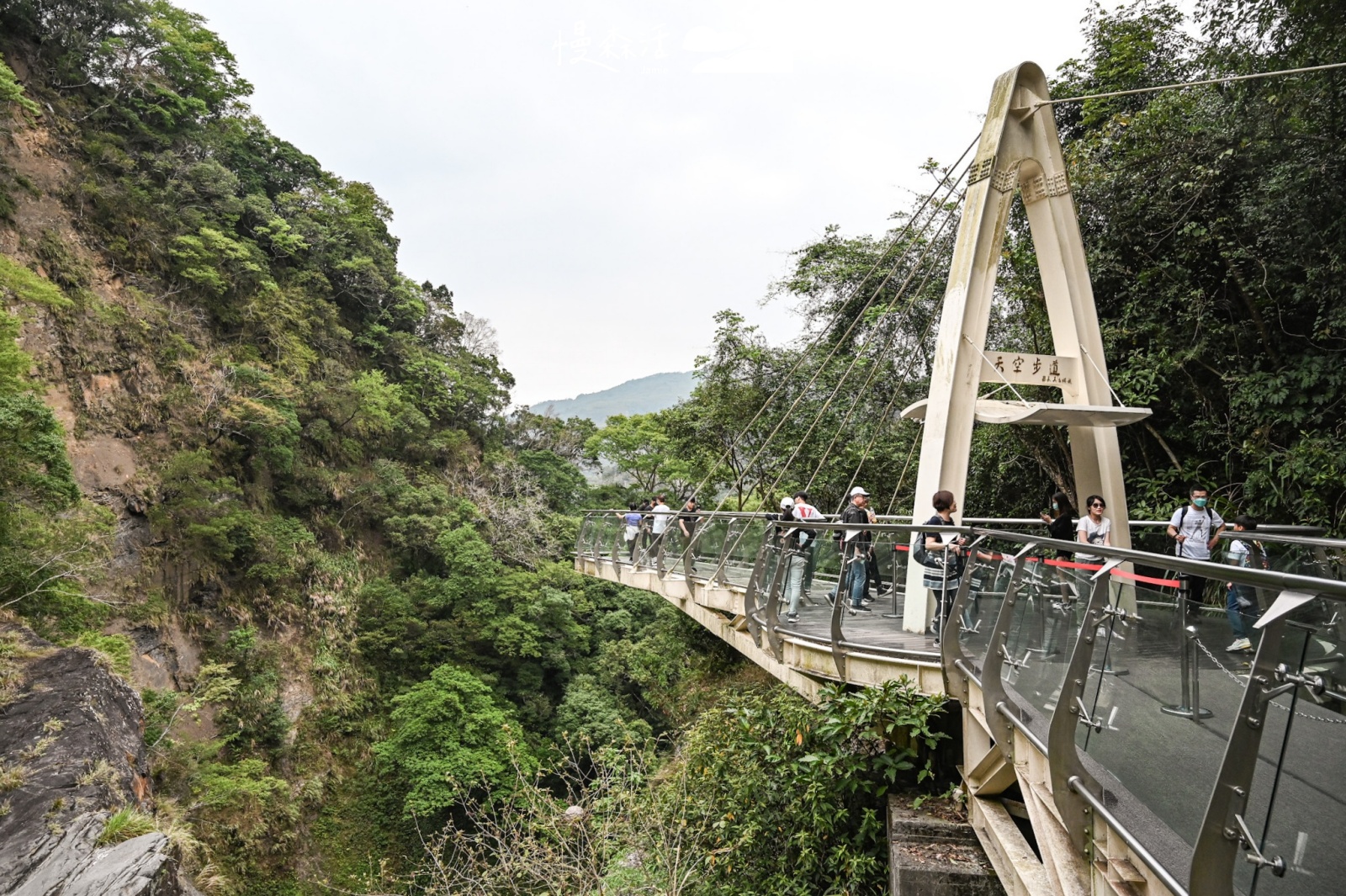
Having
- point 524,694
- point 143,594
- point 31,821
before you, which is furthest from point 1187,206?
point 143,594

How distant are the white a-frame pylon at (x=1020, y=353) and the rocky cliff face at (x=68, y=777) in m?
10.0

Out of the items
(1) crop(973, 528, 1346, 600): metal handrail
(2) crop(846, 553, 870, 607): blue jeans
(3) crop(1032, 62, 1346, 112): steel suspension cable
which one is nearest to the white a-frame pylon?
(3) crop(1032, 62, 1346, 112): steel suspension cable

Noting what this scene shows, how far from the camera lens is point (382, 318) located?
28.3 metres

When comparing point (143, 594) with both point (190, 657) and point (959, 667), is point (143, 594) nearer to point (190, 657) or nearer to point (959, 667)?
point (190, 657)

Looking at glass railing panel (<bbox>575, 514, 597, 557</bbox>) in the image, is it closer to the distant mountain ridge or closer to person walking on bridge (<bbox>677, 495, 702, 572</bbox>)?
person walking on bridge (<bbox>677, 495, 702, 572</bbox>)

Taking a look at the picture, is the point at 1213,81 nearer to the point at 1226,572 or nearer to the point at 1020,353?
the point at 1020,353

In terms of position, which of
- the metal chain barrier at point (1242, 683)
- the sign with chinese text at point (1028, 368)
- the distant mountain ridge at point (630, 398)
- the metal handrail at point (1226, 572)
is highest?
the distant mountain ridge at point (630, 398)

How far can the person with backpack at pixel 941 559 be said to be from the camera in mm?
5094

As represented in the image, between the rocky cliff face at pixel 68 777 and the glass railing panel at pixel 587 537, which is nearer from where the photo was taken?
the rocky cliff face at pixel 68 777

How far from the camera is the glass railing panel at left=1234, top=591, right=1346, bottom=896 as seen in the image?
161 cm

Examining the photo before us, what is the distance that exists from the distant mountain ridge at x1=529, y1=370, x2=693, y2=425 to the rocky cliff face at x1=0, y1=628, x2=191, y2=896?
13327 cm

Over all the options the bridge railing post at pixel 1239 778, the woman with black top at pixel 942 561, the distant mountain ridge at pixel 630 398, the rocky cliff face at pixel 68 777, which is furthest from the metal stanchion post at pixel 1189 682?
the distant mountain ridge at pixel 630 398

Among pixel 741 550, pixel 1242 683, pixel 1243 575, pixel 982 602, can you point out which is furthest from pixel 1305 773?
pixel 741 550

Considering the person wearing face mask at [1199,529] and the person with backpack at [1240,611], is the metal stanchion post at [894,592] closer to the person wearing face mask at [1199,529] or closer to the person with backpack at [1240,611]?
the person wearing face mask at [1199,529]
